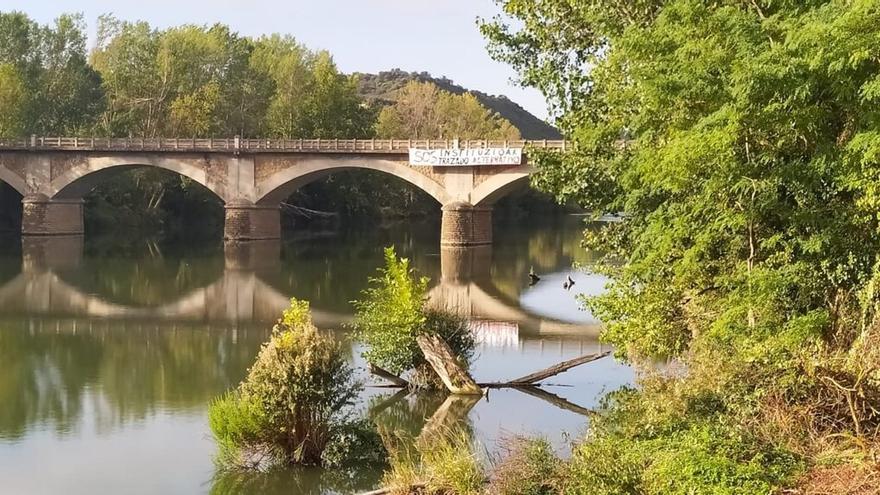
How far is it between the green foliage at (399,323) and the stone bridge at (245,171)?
3049 cm

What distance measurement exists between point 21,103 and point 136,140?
9.52 m

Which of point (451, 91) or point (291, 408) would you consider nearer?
point (291, 408)

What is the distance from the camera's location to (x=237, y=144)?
50.0 meters

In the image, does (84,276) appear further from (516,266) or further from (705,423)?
(705,423)

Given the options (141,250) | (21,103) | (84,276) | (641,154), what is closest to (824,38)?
(641,154)

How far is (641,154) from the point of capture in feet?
35.6

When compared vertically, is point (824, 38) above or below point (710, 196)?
above

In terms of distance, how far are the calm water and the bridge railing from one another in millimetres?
5456

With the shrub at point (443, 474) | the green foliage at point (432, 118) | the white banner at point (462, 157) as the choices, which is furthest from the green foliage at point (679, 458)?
the green foliage at point (432, 118)

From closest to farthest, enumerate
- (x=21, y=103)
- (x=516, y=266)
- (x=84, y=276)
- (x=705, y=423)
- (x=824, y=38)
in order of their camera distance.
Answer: (x=824, y=38), (x=705, y=423), (x=84, y=276), (x=516, y=266), (x=21, y=103)

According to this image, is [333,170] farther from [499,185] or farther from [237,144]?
[499,185]

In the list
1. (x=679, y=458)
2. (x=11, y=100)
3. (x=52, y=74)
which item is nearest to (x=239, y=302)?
(x=679, y=458)

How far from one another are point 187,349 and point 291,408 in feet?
32.9

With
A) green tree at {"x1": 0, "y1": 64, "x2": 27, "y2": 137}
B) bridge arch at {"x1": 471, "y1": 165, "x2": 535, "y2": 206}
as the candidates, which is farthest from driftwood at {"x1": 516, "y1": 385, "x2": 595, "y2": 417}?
green tree at {"x1": 0, "y1": 64, "x2": 27, "y2": 137}
